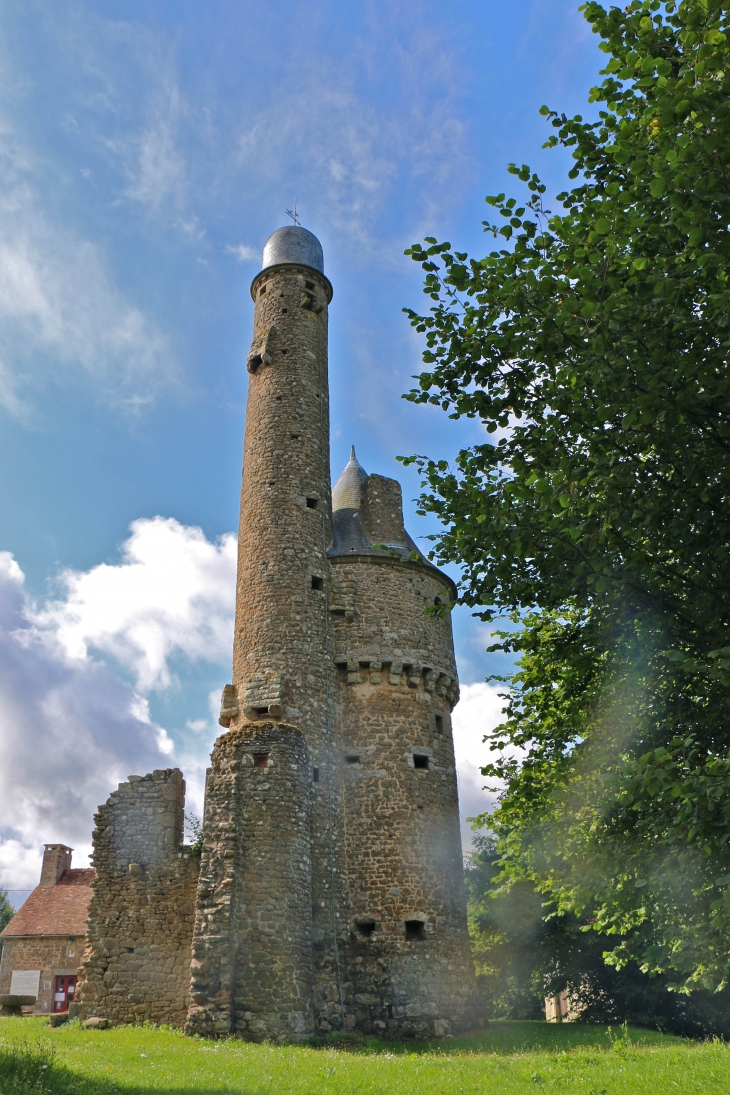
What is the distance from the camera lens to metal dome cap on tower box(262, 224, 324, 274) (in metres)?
22.0

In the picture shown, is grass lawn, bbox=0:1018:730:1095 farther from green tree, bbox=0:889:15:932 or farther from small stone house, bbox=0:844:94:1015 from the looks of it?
green tree, bbox=0:889:15:932

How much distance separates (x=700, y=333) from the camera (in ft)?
22.1

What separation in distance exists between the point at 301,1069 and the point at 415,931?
7.32 metres

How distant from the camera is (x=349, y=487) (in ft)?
72.5

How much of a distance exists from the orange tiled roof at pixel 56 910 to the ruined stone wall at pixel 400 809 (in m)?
14.7

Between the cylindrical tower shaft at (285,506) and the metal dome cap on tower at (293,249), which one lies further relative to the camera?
the metal dome cap on tower at (293,249)

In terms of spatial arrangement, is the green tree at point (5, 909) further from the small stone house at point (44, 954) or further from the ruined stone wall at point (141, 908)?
the ruined stone wall at point (141, 908)

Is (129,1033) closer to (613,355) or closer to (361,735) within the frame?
(361,735)

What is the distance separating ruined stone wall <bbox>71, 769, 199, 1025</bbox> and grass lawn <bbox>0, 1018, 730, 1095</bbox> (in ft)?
3.31

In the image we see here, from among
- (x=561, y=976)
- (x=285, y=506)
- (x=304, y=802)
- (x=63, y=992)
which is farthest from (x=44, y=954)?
(x=285, y=506)

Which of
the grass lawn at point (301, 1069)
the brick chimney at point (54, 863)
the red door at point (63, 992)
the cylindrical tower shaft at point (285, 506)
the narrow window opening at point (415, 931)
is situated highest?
the cylindrical tower shaft at point (285, 506)

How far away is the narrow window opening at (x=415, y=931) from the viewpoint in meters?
15.8

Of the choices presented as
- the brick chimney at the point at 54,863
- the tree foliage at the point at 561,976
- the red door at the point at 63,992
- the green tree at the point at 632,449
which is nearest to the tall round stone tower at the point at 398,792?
the tree foliage at the point at 561,976

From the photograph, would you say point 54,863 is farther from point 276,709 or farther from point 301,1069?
point 301,1069
